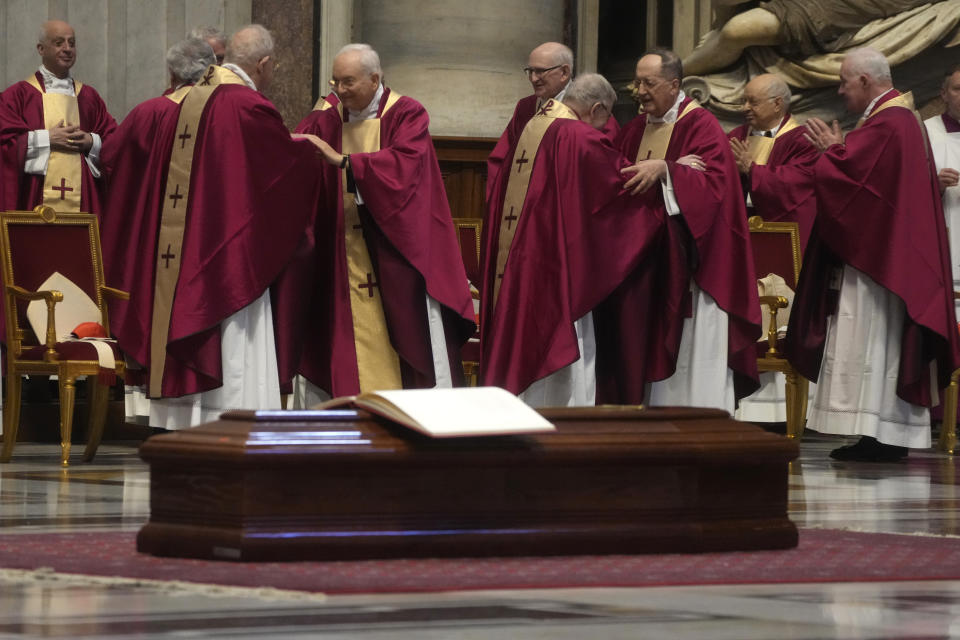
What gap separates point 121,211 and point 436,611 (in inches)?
218

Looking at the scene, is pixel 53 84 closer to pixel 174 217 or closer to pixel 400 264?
pixel 174 217

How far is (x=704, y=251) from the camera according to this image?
855 centimetres

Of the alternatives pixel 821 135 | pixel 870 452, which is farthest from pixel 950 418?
pixel 821 135

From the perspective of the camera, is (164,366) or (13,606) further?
(164,366)

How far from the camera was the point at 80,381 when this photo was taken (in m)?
11.2

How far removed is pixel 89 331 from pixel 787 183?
13.9 feet

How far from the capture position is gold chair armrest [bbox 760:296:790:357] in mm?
9719

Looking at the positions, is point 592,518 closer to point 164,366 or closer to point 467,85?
point 164,366

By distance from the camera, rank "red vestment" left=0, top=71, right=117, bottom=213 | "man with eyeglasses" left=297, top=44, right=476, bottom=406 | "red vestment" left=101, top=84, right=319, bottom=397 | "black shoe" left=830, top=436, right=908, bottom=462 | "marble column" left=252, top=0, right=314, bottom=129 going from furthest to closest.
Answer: "marble column" left=252, top=0, right=314, bottom=129, "red vestment" left=0, top=71, right=117, bottom=213, "black shoe" left=830, top=436, right=908, bottom=462, "man with eyeglasses" left=297, top=44, right=476, bottom=406, "red vestment" left=101, top=84, right=319, bottom=397

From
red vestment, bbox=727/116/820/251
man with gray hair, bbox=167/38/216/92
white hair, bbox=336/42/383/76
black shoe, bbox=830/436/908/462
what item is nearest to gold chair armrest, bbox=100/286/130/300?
man with gray hair, bbox=167/38/216/92

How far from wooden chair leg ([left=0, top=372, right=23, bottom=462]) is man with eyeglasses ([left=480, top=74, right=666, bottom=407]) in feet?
7.01

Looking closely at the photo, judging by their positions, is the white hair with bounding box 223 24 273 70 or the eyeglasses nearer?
the white hair with bounding box 223 24 273 70

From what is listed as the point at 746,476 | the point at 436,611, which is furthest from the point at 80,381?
the point at 436,611

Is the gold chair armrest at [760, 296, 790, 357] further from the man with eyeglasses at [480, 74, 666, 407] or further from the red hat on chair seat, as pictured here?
the red hat on chair seat
